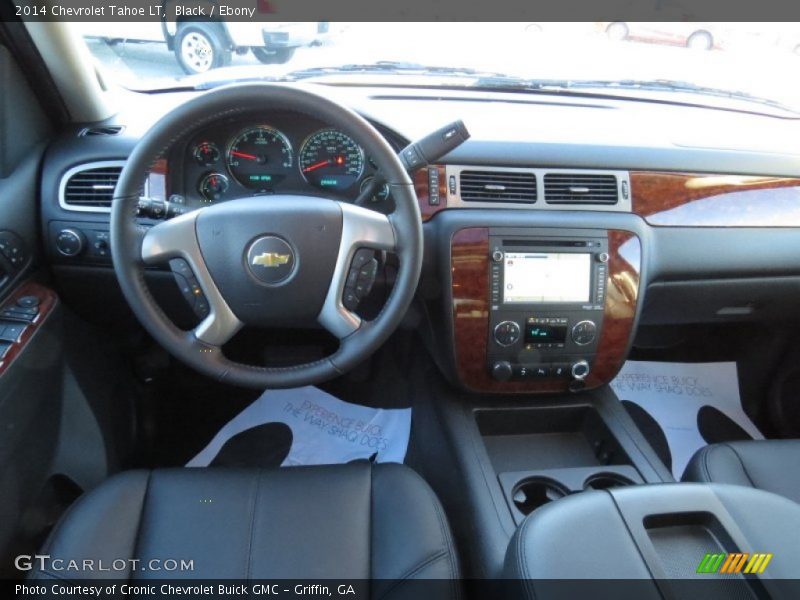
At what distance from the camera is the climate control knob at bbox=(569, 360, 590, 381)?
1.77 meters

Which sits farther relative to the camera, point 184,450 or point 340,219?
point 184,450

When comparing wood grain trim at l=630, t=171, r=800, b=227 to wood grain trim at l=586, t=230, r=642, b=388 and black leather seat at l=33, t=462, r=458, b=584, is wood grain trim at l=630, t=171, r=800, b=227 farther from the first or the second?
black leather seat at l=33, t=462, r=458, b=584

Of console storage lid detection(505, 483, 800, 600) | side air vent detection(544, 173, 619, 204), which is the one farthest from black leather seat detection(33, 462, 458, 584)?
side air vent detection(544, 173, 619, 204)

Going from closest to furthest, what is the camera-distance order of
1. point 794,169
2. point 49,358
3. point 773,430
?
point 49,358 < point 794,169 < point 773,430

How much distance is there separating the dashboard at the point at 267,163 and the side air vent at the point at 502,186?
264 mm

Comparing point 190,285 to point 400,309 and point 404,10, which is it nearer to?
point 400,309

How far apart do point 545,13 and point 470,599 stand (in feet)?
5.76

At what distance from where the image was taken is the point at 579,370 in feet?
5.83

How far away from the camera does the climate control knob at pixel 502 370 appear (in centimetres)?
172

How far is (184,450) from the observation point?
7.08ft

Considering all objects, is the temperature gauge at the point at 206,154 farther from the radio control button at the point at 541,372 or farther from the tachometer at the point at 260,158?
the radio control button at the point at 541,372

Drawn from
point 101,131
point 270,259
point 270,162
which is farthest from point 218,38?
point 270,259

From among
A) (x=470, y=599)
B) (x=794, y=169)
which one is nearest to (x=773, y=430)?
(x=794, y=169)

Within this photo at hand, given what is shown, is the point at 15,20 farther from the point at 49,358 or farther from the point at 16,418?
the point at 16,418
